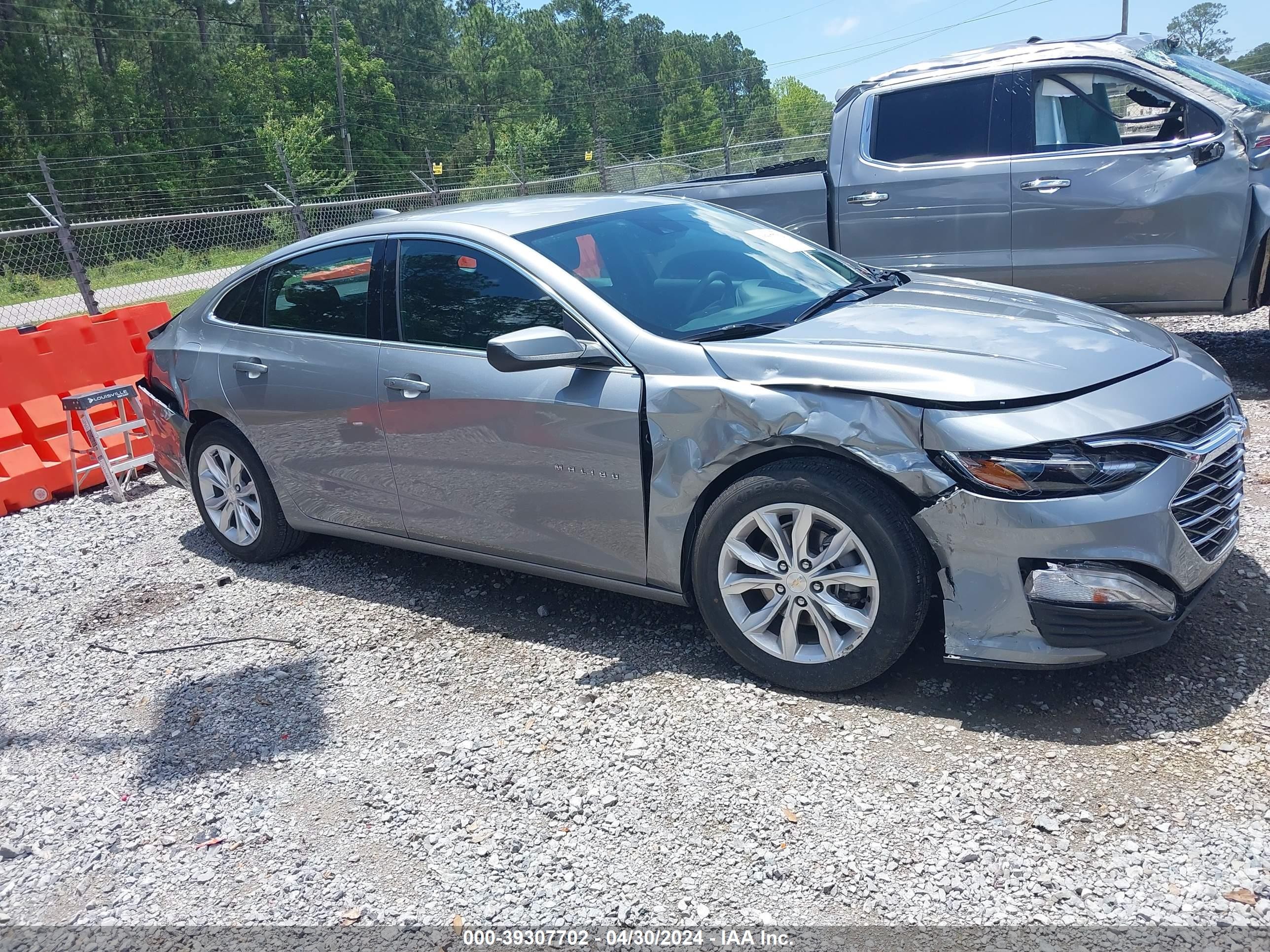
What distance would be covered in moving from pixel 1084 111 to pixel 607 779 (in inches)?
216

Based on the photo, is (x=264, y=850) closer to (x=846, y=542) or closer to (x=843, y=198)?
(x=846, y=542)

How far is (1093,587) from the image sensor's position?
9.49 feet

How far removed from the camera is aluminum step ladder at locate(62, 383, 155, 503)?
654 cm

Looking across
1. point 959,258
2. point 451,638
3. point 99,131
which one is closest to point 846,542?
point 451,638

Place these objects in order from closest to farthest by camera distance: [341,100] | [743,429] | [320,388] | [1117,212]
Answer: [743,429], [320,388], [1117,212], [341,100]

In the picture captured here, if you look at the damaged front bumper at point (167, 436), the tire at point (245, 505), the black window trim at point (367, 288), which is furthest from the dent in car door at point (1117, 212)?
the damaged front bumper at point (167, 436)

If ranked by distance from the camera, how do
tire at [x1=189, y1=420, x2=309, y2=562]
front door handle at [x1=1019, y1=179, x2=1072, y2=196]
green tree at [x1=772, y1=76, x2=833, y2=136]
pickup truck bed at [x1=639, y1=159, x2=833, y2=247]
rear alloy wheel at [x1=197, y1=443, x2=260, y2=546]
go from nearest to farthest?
1. tire at [x1=189, y1=420, x2=309, y2=562]
2. rear alloy wheel at [x1=197, y1=443, x2=260, y2=546]
3. front door handle at [x1=1019, y1=179, x2=1072, y2=196]
4. pickup truck bed at [x1=639, y1=159, x2=833, y2=247]
5. green tree at [x1=772, y1=76, x2=833, y2=136]

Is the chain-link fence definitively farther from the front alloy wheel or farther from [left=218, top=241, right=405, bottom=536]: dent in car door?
the front alloy wheel

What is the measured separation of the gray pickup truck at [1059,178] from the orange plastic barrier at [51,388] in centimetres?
454

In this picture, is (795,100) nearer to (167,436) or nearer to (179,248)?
(179,248)

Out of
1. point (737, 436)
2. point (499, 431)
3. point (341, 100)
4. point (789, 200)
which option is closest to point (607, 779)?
point (737, 436)

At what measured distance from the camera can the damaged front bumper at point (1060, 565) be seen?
9.40 feet

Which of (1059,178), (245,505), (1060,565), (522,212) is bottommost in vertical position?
(245,505)

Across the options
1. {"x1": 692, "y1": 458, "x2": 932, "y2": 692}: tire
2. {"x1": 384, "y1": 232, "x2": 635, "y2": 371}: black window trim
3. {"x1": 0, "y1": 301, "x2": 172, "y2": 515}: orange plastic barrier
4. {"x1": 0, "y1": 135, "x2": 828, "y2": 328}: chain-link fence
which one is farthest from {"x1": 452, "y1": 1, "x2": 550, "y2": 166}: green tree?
{"x1": 692, "y1": 458, "x2": 932, "y2": 692}: tire
